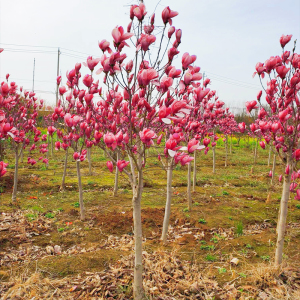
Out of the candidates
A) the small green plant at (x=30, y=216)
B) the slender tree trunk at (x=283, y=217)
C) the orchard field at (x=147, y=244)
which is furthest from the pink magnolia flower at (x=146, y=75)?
the small green plant at (x=30, y=216)

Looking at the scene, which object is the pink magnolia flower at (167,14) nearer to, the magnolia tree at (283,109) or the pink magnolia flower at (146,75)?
the pink magnolia flower at (146,75)

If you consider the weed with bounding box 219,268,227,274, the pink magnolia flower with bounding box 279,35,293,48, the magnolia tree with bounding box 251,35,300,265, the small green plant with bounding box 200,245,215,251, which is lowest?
the small green plant with bounding box 200,245,215,251

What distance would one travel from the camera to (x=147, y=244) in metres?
4.29

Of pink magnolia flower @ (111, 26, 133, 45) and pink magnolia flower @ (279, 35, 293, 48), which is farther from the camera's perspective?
pink magnolia flower @ (279, 35, 293, 48)

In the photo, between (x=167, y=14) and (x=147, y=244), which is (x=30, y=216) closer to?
(x=147, y=244)

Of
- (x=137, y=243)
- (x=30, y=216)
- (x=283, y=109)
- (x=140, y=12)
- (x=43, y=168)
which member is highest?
(x=140, y=12)

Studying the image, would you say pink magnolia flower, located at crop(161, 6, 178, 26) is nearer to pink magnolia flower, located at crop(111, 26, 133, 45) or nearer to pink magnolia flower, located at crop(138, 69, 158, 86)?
pink magnolia flower, located at crop(111, 26, 133, 45)

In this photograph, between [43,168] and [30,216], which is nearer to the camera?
[30,216]

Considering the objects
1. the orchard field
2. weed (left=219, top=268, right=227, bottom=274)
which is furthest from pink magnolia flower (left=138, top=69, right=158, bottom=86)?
weed (left=219, top=268, right=227, bottom=274)

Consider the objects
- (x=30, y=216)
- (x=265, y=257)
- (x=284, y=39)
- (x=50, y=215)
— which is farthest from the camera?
(x=50, y=215)

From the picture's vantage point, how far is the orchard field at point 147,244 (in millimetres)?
3072

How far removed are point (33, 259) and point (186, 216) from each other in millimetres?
3002

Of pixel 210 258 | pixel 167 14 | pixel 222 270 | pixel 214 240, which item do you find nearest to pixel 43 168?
pixel 214 240

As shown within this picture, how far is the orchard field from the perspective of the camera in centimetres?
307
